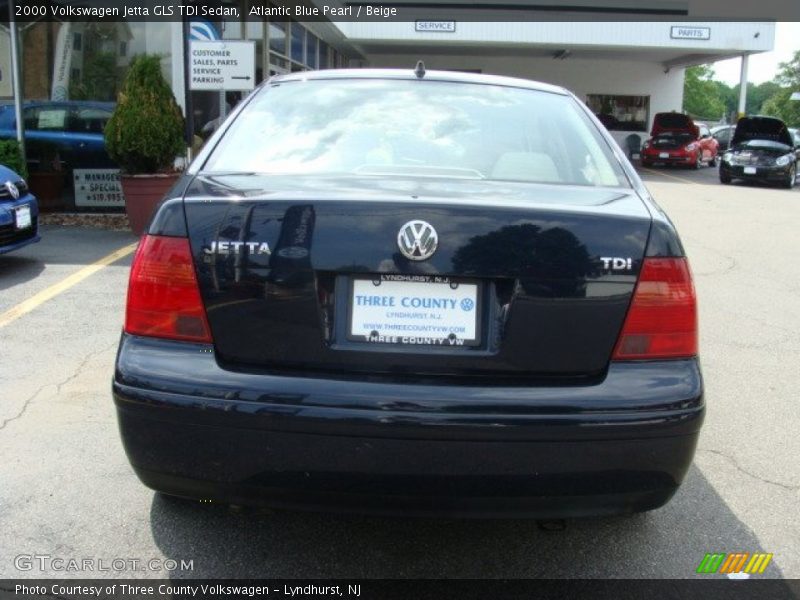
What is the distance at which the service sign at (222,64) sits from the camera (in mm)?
9242

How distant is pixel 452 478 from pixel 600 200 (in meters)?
0.96

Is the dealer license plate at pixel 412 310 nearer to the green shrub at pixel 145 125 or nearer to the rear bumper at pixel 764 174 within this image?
the green shrub at pixel 145 125

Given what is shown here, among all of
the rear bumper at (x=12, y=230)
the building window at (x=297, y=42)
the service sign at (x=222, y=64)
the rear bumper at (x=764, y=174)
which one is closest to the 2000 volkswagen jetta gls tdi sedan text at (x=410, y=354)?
the rear bumper at (x=12, y=230)

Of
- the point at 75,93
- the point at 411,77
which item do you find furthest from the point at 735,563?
the point at 75,93

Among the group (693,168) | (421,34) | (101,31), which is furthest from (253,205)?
(693,168)

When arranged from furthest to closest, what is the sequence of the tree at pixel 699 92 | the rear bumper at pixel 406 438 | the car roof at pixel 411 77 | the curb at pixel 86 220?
the tree at pixel 699 92 → the curb at pixel 86 220 → the car roof at pixel 411 77 → the rear bumper at pixel 406 438

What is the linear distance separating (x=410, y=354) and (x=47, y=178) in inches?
374

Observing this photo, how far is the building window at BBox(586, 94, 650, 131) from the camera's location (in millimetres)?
33188

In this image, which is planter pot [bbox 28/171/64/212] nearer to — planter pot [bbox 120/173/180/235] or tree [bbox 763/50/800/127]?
planter pot [bbox 120/173/180/235]

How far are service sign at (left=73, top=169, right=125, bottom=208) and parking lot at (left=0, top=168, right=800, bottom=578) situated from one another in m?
5.35

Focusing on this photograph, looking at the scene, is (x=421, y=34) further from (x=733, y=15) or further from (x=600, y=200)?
(x=600, y=200)

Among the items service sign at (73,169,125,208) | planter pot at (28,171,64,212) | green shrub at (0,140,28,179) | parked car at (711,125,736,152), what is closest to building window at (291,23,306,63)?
service sign at (73,169,125,208)

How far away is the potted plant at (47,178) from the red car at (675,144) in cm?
2009

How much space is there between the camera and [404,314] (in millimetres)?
2236
